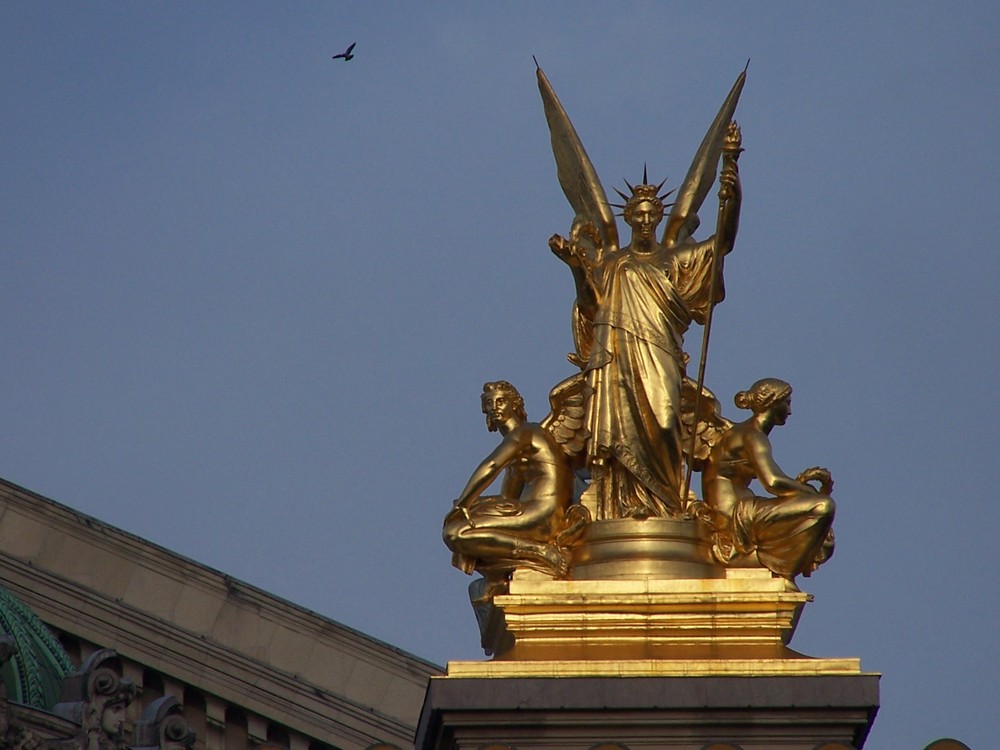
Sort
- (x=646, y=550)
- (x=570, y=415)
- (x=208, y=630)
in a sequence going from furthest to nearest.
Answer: (x=208, y=630)
(x=570, y=415)
(x=646, y=550)

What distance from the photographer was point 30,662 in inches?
1732

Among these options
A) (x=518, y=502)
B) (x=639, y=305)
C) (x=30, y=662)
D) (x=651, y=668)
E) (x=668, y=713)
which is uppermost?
(x=30, y=662)

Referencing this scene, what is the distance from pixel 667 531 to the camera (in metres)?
31.5

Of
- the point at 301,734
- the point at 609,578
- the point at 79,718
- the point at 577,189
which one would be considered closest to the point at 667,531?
the point at 609,578

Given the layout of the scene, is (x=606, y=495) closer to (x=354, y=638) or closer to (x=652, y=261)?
(x=652, y=261)

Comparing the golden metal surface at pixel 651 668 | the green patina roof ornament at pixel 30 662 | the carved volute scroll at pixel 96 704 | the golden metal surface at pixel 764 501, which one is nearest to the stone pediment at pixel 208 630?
the green patina roof ornament at pixel 30 662

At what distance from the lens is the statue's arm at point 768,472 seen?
104ft

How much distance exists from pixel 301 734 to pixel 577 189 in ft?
85.5

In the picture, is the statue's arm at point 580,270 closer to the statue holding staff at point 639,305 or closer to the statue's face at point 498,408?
the statue holding staff at point 639,305

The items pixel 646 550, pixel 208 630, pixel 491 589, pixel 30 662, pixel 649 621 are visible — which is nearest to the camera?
pixel 649 621

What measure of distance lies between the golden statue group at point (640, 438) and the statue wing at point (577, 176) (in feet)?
0.06

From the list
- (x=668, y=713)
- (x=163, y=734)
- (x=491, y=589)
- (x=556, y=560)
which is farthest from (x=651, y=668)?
(x=163, y=734)

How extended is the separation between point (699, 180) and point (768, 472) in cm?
298

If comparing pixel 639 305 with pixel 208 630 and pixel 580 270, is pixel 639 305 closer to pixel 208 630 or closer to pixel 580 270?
pixel 580 270
